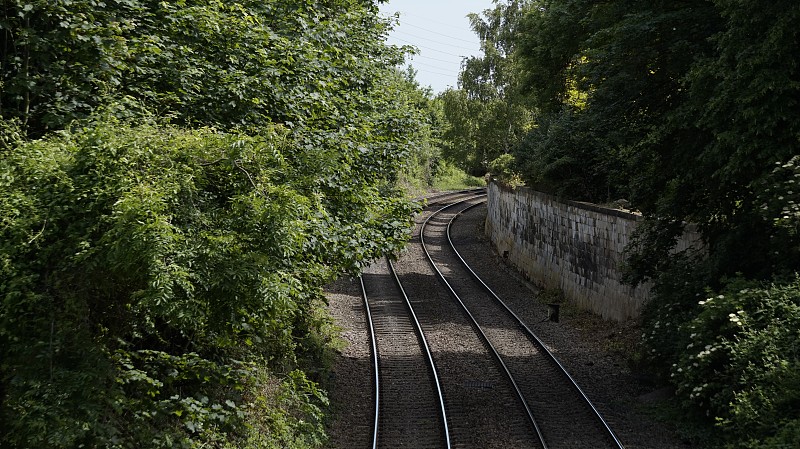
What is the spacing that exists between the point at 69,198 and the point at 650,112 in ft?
37.7

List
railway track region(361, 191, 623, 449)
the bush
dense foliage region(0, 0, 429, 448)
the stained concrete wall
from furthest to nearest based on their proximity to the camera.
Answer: the stained concrete wall < railway track region(361, 191, 623, 449) < dense foliage region(0, 0, 429, 448) < the bush

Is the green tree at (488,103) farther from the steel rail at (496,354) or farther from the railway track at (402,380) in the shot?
the railway track at (402,380)

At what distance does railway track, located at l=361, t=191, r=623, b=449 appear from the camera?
11.4 meters

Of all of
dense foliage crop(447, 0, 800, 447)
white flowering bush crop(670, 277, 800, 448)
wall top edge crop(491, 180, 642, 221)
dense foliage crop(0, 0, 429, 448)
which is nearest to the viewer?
dense foliage crop(0, 0, 429, 448)

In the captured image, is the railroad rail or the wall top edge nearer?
the railroad rail

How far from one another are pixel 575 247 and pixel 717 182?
9802 mm

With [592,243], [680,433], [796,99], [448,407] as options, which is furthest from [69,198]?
[592,243]

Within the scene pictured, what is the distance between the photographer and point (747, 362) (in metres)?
9.93

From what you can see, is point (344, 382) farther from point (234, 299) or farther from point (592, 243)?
point (592, 243)

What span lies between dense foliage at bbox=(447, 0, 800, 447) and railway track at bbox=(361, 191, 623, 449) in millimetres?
1938

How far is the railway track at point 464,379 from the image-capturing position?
11375mm

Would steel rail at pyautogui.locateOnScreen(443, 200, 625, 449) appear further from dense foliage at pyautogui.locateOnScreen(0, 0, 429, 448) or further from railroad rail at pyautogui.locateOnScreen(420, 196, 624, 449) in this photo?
dense foliage at pyautogui.locateOnScreen(0, 0, 429, 448)

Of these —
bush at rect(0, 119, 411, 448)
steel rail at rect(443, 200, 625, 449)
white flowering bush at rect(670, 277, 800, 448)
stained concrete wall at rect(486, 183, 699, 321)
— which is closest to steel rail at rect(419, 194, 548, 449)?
steel rail at rect(443, 200, 625, 449)

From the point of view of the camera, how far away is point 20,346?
652cm
